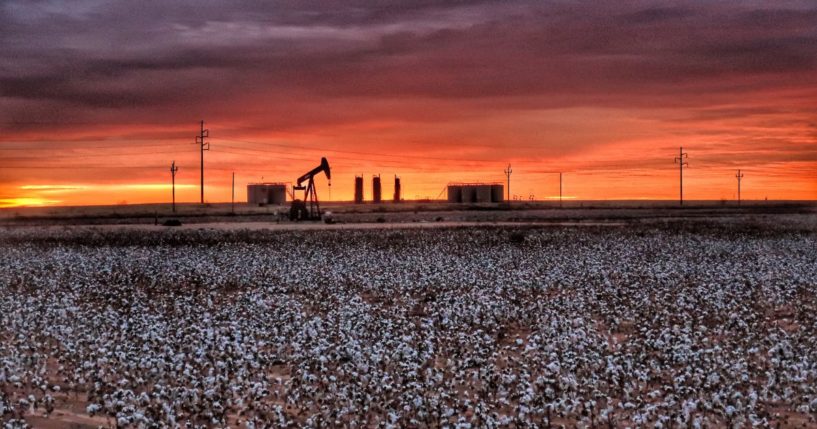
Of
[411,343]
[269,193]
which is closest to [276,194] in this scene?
[269,193]

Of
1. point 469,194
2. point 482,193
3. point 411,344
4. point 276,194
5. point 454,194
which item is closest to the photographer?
point 411,344

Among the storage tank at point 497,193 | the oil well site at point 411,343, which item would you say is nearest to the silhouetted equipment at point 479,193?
the storage tank at point 497,193

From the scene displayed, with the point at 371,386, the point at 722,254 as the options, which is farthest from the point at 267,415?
the point at 722,254

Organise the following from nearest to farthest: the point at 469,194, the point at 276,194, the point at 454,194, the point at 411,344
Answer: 1. the point at 411,344
2. the point at 276,194
3. the point at 469,194
4. the point at 454,194

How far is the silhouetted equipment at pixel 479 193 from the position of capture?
17100cm

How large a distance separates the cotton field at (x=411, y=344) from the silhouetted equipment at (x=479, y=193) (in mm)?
139612

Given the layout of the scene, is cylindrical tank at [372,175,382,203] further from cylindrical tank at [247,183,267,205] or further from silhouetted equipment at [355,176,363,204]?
cylindrical tank at [247,183,267,205]

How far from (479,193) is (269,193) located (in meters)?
44.1

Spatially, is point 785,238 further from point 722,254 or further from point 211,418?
point 211,418

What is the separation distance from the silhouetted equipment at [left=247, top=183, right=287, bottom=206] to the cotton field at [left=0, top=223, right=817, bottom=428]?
130521mm

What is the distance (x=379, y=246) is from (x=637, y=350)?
25310 millimetres

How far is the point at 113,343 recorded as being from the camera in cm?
1568

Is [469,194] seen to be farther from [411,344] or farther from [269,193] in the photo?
[411,344]

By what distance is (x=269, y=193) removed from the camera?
161875 mm
